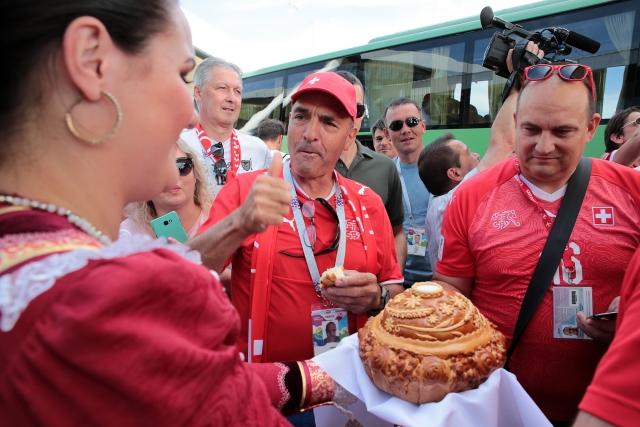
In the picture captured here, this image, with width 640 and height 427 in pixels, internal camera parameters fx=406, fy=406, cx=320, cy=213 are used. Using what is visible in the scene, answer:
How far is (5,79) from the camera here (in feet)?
2.29

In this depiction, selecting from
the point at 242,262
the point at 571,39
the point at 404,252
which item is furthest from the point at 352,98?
the point at 571,39

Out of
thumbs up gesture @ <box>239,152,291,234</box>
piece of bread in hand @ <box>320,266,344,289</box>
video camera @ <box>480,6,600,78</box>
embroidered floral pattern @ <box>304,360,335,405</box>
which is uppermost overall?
video camera @ <box>480,6,600,78</box>

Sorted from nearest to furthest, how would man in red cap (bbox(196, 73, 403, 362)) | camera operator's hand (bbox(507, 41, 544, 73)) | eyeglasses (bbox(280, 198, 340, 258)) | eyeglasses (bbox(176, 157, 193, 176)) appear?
man in red cap (bbox(196, 73, 403, 362)) < eyeglasses (bbox(280, 198, 340, 258)) < eyeglasses (bbox(176, 157, 193, 176)) < camera operator's hand (bbox(507, 41, 544, 73))

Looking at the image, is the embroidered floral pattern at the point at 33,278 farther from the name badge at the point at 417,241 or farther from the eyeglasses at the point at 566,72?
the name badge at the point at 417,241

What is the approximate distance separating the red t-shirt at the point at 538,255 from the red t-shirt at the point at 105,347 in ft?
5.97

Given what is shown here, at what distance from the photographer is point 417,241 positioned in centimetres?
432

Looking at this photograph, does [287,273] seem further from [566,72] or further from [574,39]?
[574,39]

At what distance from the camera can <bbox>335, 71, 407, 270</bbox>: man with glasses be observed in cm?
356

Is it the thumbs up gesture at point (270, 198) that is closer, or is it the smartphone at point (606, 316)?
the thumbs up gesture at point (270, 198)

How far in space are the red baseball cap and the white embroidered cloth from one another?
155 centimetres

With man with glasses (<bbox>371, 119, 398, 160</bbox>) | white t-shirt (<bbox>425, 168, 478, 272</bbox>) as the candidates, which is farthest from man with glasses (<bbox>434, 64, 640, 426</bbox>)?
man with glasses (<bbox>371, 119, 398, 160</bbox>)

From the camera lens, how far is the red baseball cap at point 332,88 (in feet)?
7.80

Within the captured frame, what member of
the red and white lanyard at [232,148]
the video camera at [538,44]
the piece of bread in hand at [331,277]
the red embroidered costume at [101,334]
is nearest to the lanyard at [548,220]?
the piece of bread in hand at [331,277]

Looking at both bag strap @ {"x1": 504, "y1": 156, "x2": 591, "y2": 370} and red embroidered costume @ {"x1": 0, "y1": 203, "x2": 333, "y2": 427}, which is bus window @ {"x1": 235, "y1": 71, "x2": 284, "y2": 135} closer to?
bag strap @ {"x1": 504, "y1": 156, "x2": 591, "y2": 370}
